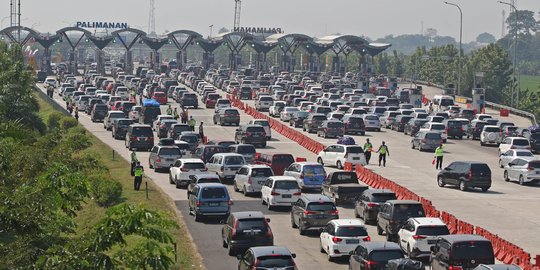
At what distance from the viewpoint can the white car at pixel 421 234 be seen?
37312 millimetres

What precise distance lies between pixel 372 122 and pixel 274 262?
187 ft

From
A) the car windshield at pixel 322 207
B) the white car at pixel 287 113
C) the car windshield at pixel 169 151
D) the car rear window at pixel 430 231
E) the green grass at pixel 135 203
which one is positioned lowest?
the green grass at pixel 135 203

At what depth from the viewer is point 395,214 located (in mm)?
41312

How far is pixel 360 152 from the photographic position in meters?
63.3

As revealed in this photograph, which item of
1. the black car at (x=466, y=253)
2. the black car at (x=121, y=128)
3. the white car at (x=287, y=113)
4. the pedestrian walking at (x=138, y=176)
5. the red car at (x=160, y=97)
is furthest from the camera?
the red car at (x=160, y=97)

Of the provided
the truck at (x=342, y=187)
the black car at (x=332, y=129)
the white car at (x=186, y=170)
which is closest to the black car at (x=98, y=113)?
the black car at (x=332, y=129)

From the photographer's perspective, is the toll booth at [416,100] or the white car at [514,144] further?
the toll booth at [416,100]

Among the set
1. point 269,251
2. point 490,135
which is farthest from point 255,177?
point 490,135

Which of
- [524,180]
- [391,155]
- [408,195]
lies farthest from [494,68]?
[408,195]

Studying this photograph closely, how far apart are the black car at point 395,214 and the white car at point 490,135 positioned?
125ft

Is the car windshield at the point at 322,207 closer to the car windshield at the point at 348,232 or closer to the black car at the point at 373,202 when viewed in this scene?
the black car at the point at 373,202

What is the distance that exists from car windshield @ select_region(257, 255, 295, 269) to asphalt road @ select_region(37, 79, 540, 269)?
4.62m

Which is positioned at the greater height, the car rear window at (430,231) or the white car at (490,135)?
the white car at (490,135)

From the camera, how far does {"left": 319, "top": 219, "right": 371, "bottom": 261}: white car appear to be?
3725 centimetres
